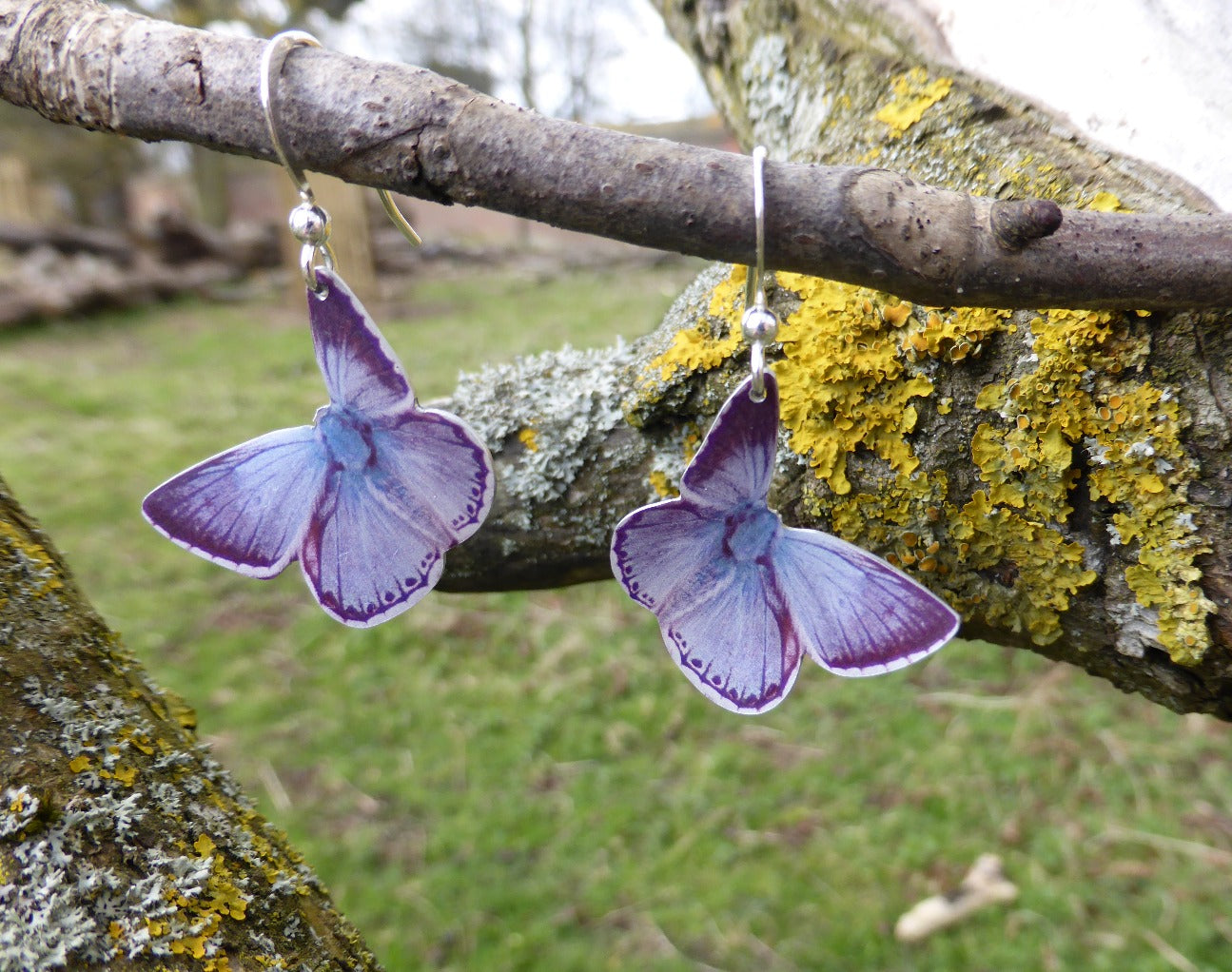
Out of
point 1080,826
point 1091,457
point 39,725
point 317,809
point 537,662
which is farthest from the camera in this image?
point 537,662

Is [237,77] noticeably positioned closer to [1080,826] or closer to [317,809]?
[317,809]

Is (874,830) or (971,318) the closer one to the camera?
(971,318)

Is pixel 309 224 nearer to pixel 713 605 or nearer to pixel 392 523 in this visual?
pixel 392 523

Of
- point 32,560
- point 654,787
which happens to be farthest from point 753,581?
point 654,787

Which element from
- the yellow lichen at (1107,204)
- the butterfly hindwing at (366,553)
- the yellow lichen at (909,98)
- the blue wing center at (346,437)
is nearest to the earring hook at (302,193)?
the blue wing center at (346,437)

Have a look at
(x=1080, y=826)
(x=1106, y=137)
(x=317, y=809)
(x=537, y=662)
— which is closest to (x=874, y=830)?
(x=1080, y=826)

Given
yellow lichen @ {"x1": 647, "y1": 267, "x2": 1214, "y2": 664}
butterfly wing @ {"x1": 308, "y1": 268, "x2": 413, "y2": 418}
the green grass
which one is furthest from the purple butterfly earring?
the green grass
